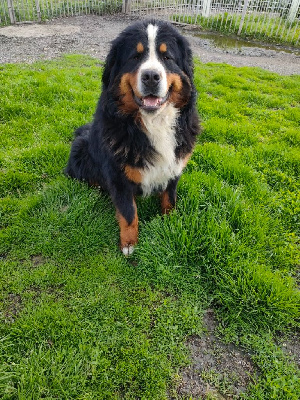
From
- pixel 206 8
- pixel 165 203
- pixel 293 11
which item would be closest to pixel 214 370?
pixel 165 203

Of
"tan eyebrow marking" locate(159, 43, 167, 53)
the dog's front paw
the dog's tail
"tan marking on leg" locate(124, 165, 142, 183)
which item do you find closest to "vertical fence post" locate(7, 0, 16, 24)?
the dog's tail

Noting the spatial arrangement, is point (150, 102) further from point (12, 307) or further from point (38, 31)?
point (38, 31)

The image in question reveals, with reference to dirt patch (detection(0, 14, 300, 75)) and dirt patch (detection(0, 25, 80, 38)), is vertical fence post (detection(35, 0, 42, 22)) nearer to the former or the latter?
dirt patch (detection(0, 14, 300, 75))

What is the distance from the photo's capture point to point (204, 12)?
1178 centimetres

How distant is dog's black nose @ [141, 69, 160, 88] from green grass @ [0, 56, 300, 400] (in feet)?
3.94

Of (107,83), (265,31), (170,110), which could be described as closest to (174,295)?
(170,110)

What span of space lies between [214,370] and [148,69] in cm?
213

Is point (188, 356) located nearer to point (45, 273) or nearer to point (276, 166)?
point (45, 273)

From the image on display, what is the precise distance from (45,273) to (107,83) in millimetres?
1672

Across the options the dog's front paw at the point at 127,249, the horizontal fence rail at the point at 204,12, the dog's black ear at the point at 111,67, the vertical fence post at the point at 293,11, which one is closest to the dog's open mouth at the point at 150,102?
the dog's black ear at the point at 111,67

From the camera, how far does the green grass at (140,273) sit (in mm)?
1883

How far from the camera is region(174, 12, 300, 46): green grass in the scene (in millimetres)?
10172

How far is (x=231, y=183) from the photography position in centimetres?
340

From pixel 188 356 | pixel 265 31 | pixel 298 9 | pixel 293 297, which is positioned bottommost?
pixel 188 356
